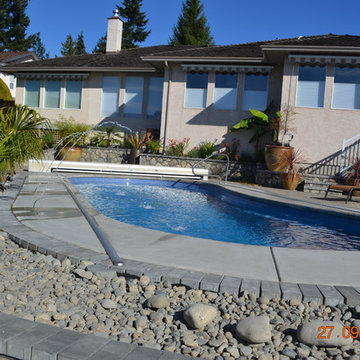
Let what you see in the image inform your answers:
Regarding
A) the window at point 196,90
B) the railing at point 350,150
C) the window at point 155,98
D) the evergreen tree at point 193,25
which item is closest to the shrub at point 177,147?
the window at point 196,90

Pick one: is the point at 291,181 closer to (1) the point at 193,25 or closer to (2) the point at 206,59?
(2) the point at 206,59

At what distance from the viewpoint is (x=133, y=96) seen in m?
20.1

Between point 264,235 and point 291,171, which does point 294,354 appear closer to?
point 264,235

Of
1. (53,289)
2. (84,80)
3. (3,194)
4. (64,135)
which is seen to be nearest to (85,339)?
(53,289)

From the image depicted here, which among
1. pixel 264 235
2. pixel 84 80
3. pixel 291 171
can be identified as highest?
pixel 84 80

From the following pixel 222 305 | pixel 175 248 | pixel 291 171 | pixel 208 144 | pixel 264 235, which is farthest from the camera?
pixel 208 144

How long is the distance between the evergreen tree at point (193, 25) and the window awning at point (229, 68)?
2479cm

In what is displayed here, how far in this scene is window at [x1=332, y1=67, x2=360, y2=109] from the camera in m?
14.3

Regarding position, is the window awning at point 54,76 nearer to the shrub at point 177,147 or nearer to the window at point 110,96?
the window at point 110,96

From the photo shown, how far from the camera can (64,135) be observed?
18.0 metres

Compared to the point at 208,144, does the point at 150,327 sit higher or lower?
lower

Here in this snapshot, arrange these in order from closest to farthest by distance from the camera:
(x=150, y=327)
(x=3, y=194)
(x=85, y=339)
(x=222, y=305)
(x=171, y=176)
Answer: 1. (x=85, y=339)
2. (x=150, y=327)
3. (x=222, y=305)
4. (x=3, y=194)
5. (x=171, y=176)

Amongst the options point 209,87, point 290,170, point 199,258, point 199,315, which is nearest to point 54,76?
point 209,87

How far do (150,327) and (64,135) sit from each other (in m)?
16.1
